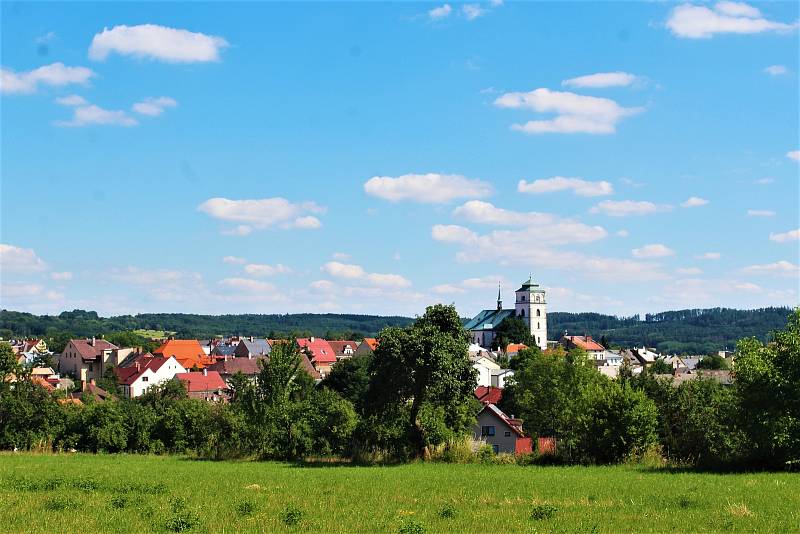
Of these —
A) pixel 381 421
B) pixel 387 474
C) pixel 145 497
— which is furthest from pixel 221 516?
pixel 381 421

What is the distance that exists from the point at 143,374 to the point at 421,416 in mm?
87699

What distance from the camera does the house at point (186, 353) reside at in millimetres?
151500

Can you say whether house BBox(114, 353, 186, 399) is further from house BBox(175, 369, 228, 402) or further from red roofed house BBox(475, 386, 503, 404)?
red roofed house BBox(475, 386, 503, 404)

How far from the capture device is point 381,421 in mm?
38906

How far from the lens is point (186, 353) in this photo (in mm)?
158625

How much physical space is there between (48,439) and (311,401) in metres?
17.2

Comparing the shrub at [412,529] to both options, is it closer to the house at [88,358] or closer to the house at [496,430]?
the house at [496,430]

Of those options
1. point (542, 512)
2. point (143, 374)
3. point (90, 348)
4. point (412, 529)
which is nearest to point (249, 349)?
point (90, 348)

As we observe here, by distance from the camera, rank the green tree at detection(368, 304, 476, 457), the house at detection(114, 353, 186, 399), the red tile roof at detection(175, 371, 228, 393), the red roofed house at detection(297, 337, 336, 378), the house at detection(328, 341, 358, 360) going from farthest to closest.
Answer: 1. the house at detection(328, 341, 358, 360)
2. the red roofed house at detection(297, 337, 336, 378)
3. the house at detection(114, 353, 186, 399)
4. the red tile roof at detection(175, 371, 228, 393)
5. the green tree at detection(368, 304, 476, 457)

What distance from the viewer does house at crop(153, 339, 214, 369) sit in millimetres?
151500

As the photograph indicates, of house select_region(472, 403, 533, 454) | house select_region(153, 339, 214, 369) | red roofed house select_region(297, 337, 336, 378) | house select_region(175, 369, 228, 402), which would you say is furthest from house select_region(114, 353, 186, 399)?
house select_region(472, 403, 533, 454)

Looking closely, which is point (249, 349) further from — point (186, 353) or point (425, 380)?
point (425, 380)

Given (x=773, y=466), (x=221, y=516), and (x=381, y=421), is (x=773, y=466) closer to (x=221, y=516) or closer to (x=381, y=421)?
(x=381, y=421)

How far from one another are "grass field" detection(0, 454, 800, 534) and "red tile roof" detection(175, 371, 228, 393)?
75.4m
